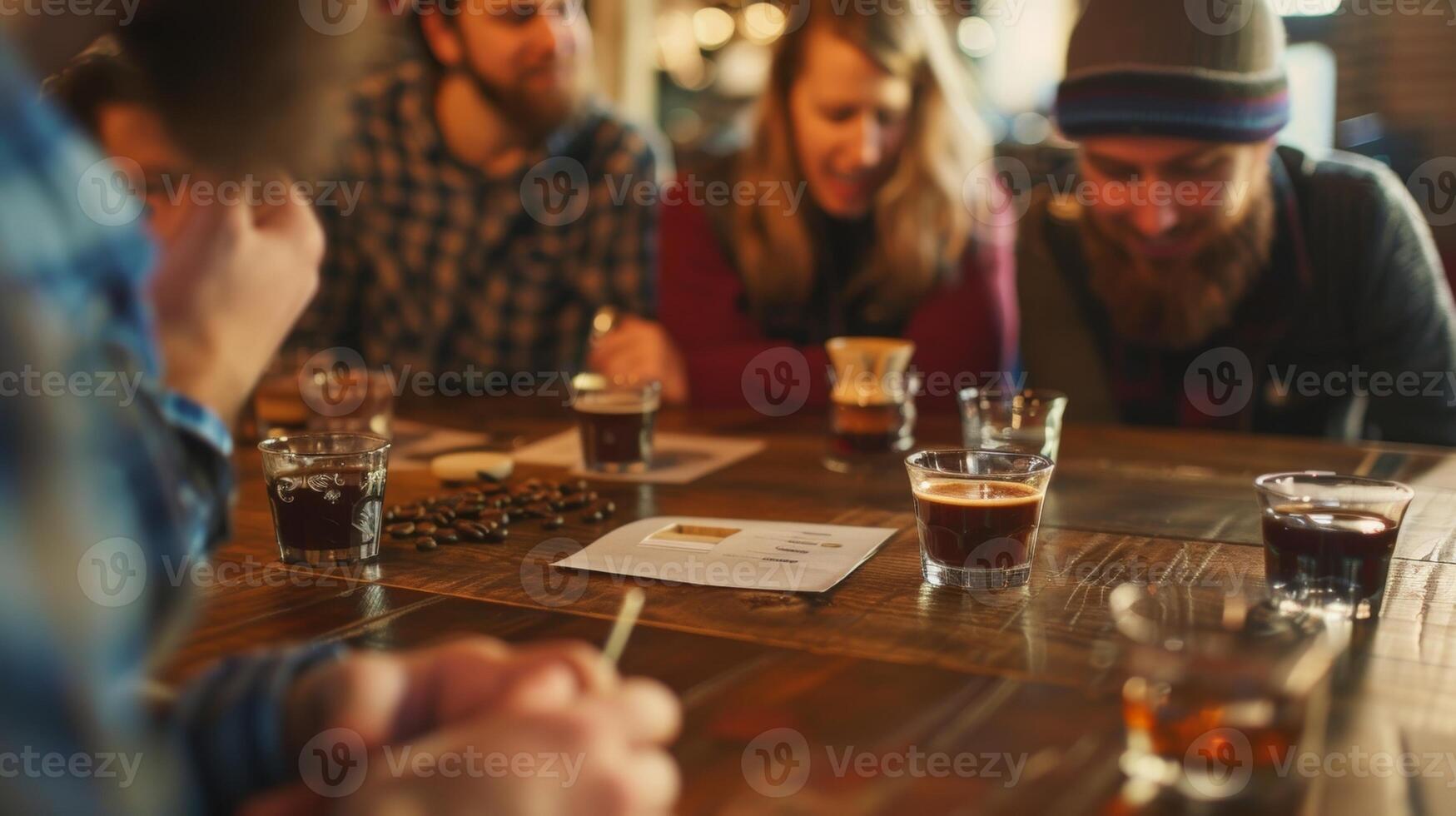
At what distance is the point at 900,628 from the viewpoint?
3.51 feet

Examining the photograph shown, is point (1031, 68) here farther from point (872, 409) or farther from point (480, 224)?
point (872, 409)

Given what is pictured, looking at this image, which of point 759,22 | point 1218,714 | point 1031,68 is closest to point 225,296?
point 1218,714

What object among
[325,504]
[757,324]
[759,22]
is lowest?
[757,324]

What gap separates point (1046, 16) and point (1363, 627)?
6.71m

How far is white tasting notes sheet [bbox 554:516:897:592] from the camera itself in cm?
121

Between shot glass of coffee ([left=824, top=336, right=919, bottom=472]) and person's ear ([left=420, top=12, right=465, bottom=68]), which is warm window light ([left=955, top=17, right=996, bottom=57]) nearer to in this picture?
person's ear ([left=420, top=12, right=465, bottom=68])

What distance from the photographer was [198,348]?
44.3 inches

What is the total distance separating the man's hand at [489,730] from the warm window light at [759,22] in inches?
260

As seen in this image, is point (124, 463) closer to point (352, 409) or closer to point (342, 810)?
point (342, 810)

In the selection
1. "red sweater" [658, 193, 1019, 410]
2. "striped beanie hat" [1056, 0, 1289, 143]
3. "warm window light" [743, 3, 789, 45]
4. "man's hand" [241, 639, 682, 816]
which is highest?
"warm window light" [743, 3, 789, 45]

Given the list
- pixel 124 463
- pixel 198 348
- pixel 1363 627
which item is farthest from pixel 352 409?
pixel 1363 627

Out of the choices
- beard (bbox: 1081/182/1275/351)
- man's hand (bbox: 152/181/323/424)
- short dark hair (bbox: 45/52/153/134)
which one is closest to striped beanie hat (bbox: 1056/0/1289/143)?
beard (bbox: 1081/182/1275/351)

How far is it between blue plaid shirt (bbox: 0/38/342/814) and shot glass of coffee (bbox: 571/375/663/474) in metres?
0.97

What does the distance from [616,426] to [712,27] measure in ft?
19.2
